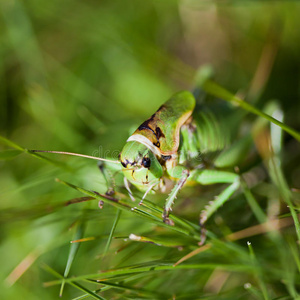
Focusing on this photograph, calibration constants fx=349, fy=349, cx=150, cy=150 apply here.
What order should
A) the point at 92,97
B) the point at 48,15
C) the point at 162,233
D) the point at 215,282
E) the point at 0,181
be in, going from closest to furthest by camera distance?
the point at 162,233 < the point at 215,282 < the point at 0,181 < the point at 92,97 < the point at 48,15

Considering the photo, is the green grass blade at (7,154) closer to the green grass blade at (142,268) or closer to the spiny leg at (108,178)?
the spiny leg at (108,178)

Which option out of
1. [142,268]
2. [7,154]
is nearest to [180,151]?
[142,268]

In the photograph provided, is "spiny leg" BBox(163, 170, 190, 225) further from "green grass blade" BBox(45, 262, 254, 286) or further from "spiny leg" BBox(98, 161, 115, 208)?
"spiny leg" BBox(98, 161, 115, 208)

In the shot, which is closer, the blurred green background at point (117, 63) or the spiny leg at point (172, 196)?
the spiny leg at point (172, 196)

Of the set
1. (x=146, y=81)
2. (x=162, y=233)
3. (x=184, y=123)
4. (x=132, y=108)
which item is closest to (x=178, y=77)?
(x=146, y=81)

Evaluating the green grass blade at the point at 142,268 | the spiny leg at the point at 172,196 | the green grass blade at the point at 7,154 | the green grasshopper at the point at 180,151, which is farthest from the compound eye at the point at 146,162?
the green grass blade at the point at 7,154

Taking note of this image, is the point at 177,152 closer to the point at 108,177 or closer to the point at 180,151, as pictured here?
the point at 180,151

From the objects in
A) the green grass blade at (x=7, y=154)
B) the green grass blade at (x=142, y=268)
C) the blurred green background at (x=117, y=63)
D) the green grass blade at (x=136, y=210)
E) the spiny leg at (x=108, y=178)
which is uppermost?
the blurred green background at (x=117, y=63)

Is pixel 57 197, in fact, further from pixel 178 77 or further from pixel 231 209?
pixel 178 77
